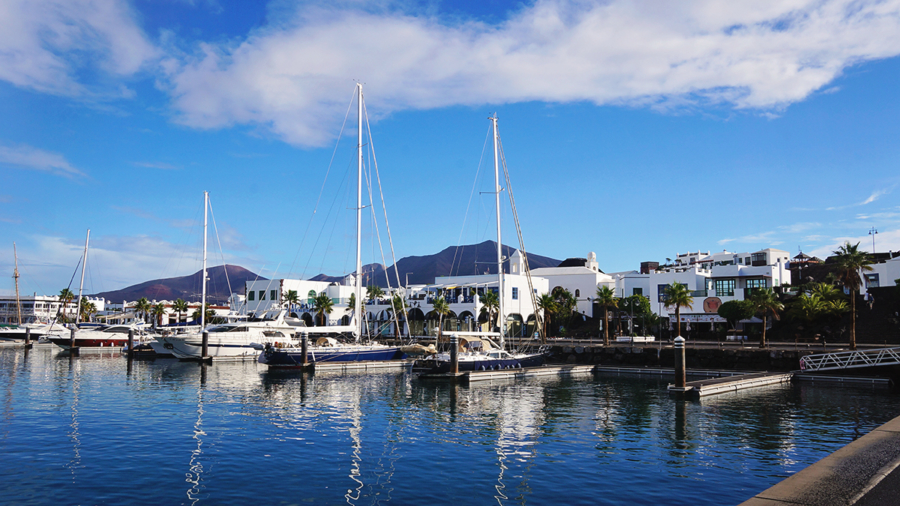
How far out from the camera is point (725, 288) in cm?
8444

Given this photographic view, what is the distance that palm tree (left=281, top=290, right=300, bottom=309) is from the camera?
4072 inches

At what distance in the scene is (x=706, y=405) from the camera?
3262cm

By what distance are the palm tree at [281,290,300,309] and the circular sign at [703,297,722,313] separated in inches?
2666

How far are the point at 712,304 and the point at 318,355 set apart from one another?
193 feet

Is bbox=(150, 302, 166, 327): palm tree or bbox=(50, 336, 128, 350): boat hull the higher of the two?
bbox=(150, 302, 166, 327): palm tree

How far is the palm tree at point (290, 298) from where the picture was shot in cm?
10344

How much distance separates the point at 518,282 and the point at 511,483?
69.4 meters

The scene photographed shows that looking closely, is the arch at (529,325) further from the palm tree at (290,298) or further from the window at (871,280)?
the window at (871,280)

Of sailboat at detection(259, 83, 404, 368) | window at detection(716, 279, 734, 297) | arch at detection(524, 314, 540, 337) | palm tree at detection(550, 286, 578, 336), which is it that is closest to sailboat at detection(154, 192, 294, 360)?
sailboat at detection(259, 83, 404, 368)

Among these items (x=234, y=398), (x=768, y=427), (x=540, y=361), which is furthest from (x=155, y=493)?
(x=540, y=361)

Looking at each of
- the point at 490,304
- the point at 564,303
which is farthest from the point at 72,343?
the point at 564,303

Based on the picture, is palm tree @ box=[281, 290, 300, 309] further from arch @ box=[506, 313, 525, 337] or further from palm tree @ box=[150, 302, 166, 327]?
arch @ box=[506, 313, 525, 337]

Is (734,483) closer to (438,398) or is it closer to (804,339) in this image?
(438,398)

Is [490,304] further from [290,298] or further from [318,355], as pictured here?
[290,298]
